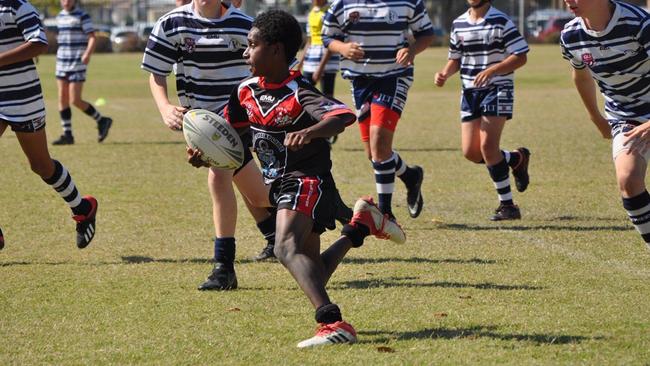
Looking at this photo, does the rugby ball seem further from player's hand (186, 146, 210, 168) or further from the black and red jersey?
the black and red jersey

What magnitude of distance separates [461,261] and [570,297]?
52.8 inches

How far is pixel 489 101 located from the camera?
981 cm

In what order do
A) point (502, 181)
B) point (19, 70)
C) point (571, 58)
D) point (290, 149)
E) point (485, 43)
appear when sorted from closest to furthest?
point (290, 149) < point (571, 58) < point (19, 70) < point (485, 43) < point (502, 181)

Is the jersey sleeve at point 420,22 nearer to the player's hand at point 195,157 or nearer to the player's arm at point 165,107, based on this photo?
the player's arm at point 165,107

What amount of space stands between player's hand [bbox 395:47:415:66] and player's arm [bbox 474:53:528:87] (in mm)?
606

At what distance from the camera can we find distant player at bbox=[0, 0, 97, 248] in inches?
301

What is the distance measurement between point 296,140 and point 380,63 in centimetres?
422

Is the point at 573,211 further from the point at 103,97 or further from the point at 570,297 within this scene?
the point at 103,97

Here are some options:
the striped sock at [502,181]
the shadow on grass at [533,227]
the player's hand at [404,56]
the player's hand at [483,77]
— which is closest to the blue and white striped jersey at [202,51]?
the player's hand at [404,56]

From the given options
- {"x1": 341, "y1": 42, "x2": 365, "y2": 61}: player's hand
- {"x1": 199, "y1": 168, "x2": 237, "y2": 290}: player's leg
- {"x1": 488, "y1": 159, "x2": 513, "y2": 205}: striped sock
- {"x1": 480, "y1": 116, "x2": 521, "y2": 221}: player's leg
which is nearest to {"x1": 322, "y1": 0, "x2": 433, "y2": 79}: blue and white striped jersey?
{"x1": 341, "y1": 42, "x2": 365, "y2": 61}: player's hand

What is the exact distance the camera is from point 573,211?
10.2 m

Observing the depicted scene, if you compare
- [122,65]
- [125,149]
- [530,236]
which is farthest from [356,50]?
[122,65]

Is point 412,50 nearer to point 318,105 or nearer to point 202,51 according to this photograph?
point 202,51

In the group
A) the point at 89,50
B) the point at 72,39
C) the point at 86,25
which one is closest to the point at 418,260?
the point at 89,50
